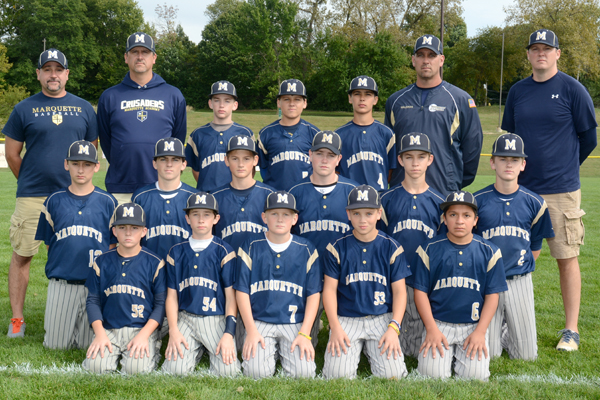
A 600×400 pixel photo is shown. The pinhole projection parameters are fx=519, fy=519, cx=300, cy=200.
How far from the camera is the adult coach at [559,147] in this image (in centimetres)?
502

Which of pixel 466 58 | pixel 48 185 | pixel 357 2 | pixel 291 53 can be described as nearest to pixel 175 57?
pixel 291 53

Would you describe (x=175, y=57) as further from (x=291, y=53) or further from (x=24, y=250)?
(x=24, y=250)

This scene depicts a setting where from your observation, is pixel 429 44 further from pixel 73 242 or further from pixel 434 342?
pixel 73 242

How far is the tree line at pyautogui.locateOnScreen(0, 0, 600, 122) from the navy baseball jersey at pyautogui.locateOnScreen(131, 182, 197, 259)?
1778 inches

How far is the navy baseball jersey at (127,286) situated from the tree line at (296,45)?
4564 centimetres

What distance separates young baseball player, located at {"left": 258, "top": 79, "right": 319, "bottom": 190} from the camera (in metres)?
5.41

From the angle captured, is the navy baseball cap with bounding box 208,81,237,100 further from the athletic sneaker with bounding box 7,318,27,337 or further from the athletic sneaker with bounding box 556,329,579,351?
the athletic sneaker with bounding box 556,329,579,351

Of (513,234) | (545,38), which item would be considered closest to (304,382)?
(513,234)

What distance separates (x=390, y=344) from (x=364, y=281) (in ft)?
1.85

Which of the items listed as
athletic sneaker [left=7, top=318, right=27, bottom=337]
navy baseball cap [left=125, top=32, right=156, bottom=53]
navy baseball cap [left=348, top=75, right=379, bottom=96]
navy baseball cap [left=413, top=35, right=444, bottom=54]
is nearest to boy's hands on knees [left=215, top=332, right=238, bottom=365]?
athletic sneaker [left=7, top=318, right=27, bottom=337]

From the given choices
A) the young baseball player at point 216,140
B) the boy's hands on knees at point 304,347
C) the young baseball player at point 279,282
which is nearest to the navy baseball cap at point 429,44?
the young baseball player at point 216,140

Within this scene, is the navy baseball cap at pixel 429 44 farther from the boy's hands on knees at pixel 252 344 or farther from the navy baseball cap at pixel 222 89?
the boy's hands on knees at pixel 252 344

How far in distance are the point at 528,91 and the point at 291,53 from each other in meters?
49.8

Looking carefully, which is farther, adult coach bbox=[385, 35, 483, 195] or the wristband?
adult coach bbox=[385, 35, 483, 195]
